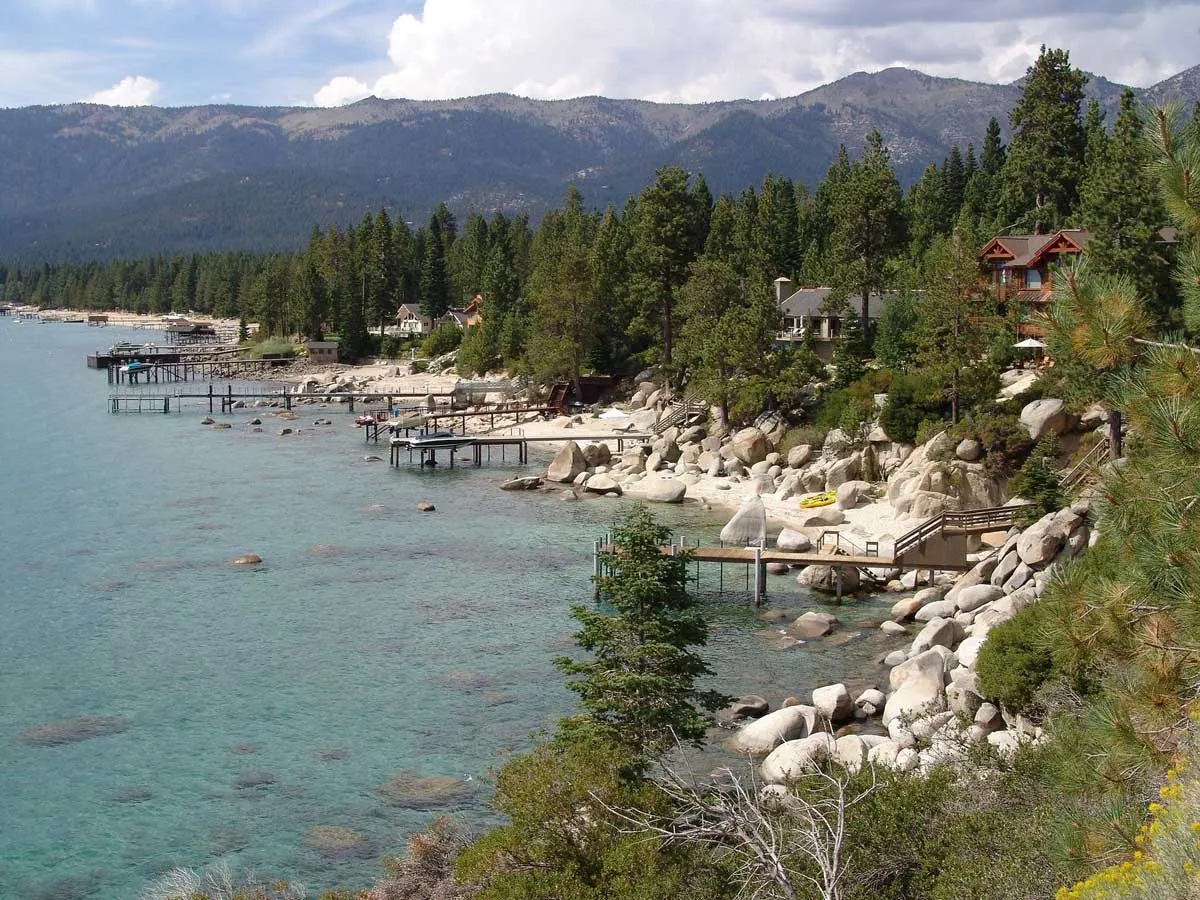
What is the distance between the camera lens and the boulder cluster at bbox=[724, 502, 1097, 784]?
24.2 m

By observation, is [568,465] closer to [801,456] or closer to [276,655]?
[801,456]

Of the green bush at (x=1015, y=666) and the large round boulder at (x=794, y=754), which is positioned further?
the green bush at (x=1015, y=666)

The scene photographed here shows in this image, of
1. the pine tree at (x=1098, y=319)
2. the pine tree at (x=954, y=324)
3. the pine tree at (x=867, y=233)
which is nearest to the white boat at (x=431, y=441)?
the pine tree at (x=867, y=233)

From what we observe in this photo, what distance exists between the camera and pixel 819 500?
1993 inches

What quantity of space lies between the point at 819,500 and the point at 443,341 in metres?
72.2

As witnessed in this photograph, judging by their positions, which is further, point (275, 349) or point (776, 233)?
point (275, 349)

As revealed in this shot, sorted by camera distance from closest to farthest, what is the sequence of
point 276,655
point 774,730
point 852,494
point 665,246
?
point 774,730, point 276,655, point 852,494, point 665,246

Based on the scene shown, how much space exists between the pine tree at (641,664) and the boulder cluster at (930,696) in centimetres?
244

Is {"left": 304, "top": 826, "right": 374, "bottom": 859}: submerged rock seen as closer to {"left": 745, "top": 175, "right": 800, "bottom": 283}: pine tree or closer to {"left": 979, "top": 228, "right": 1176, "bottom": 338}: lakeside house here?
{"left": 979, "top": 228, "right": 1176, "bottom": 338}: lakeside house

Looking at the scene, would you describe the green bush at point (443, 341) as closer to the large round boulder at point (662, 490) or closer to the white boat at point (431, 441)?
the white boat at point (431, 441)

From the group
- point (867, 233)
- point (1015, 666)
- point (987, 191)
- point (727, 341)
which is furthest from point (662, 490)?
point (987, 191)

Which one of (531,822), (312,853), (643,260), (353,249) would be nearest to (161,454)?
(643,260)

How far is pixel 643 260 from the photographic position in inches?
3093

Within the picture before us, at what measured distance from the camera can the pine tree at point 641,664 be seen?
71.1ft
